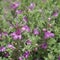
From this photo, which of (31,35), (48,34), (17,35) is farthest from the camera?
(31,35)

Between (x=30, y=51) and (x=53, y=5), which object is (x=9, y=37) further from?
(x=53, y=5)

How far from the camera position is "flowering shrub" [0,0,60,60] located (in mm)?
2385

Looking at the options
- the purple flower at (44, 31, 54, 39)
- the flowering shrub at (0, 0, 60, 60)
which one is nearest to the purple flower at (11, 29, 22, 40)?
the flowering shrub at (0, 0, 60, 60)

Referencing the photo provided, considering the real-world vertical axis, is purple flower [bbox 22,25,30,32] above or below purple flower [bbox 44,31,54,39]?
above

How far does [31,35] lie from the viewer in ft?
8.49

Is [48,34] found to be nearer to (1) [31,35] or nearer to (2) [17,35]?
(1) [31,35]

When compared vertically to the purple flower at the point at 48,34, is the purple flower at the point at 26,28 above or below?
above

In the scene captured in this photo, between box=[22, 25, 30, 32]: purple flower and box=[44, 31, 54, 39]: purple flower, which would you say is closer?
box=[22, 25, 30, 32]: purple flower

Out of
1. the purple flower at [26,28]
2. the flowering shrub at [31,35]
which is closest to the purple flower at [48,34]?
the flowering shrub at [31,35]

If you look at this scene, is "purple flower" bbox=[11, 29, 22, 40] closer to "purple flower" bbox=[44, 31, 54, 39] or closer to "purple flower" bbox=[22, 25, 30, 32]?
"purple flower" bbox=[22, 25, 30, 32]

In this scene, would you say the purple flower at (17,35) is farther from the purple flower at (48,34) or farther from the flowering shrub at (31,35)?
the purple flower at (48,34)

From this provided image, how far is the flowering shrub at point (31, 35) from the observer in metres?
2.38

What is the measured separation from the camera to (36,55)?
2.57m

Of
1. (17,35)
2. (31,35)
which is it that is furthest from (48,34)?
(17,35)
